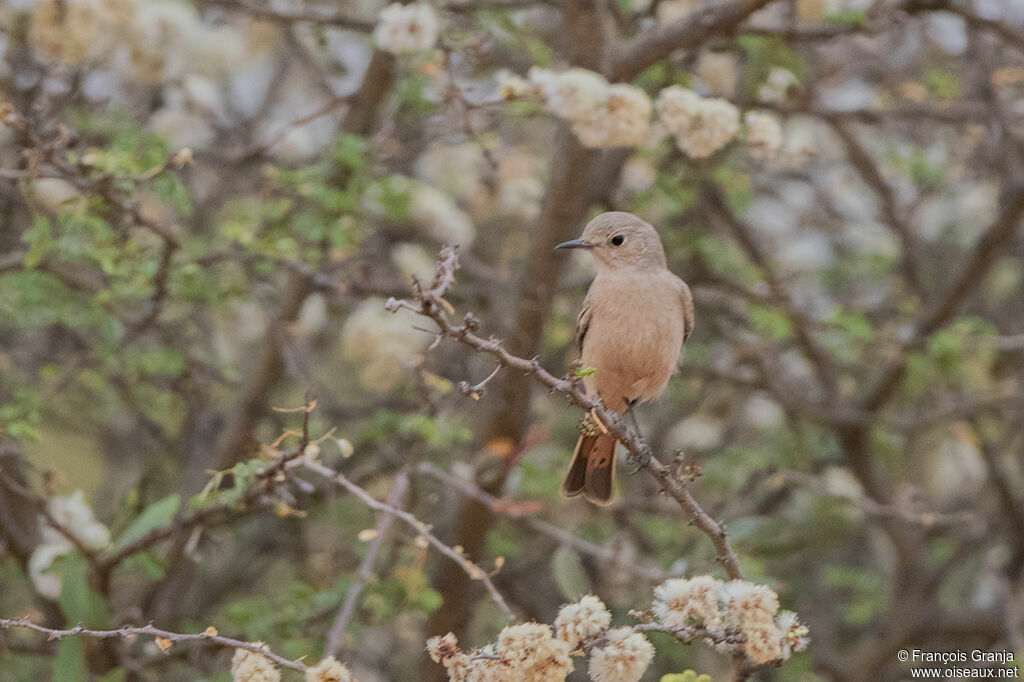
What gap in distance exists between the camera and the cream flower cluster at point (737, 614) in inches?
84.1

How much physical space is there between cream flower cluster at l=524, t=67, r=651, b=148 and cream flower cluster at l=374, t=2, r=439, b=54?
54cm

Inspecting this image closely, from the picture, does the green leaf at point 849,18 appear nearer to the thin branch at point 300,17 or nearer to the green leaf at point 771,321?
the green leaf at point 771,321

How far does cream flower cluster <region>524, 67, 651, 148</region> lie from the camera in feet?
11.9

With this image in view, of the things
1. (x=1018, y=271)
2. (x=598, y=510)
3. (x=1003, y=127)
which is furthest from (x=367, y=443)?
(x=1018, y=271)

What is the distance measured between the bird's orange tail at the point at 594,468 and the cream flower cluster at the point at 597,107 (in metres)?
1.11

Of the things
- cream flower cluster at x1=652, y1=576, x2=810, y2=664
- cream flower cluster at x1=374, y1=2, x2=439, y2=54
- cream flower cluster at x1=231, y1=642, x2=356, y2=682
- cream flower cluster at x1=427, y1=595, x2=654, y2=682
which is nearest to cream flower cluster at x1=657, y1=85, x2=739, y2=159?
cream flower cluster at x1=374, y1=2, x2=439, y2=54

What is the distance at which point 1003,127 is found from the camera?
5312mm

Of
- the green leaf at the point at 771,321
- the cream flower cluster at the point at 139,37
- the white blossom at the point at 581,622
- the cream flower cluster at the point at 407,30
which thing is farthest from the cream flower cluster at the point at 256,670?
the green leaf at the point at 771,321

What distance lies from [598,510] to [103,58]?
3.65 m

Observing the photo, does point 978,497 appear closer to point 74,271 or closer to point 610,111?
point 610,111

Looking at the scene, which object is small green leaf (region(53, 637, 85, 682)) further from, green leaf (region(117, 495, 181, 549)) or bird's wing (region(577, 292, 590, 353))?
bird's wing (region(577, 292, 590, 353))

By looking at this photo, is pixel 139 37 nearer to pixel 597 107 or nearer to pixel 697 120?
pixel 597 107

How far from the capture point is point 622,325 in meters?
3.33

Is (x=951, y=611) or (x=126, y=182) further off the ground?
(x=126, y=182)
